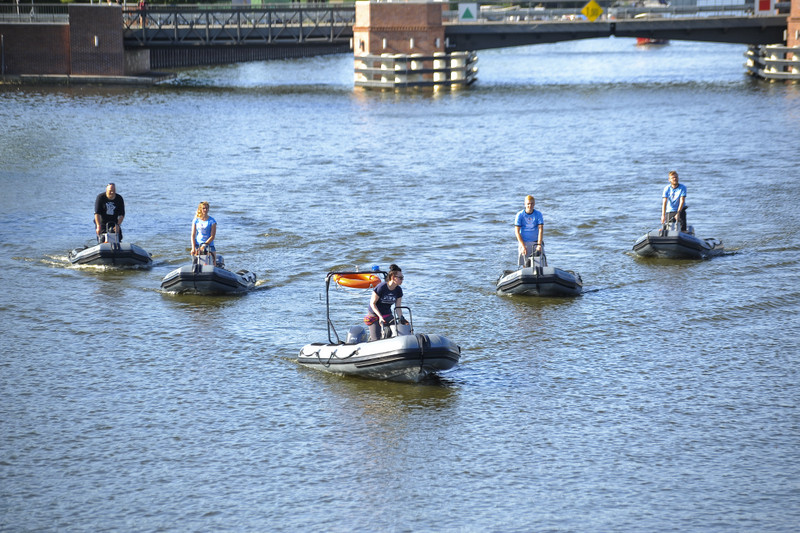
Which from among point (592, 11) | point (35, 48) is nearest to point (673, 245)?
point (592, 11)

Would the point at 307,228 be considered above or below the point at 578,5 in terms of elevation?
below

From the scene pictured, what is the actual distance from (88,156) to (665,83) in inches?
1770

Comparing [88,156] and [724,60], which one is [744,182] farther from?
[724,60]

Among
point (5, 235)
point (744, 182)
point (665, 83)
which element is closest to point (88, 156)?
point (5, 235)

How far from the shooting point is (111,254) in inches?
1081

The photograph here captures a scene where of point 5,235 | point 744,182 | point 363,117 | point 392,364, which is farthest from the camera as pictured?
A: point 363,117

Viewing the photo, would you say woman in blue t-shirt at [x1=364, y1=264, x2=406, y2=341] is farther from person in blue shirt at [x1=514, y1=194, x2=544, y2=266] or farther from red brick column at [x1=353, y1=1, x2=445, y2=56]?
red brick column at [x1=353, y1=1, x2=445, y2=56]

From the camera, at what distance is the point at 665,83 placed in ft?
262

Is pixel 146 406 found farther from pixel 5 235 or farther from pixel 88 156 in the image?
pixel 88 156

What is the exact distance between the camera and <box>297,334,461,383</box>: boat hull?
1830 cm

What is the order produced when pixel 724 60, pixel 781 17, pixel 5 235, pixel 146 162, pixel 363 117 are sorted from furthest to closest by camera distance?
1. pixel 724 60
2. pixel 781 17
3. pixel 363 117
4. pixel 146 162
5. pixel 5 235

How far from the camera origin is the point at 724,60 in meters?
109

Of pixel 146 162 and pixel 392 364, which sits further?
pixel 146 162

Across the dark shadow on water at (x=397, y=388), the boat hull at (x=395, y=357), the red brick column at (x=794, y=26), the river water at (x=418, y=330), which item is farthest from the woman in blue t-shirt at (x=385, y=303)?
the red brick column at (x=794, y=26)
